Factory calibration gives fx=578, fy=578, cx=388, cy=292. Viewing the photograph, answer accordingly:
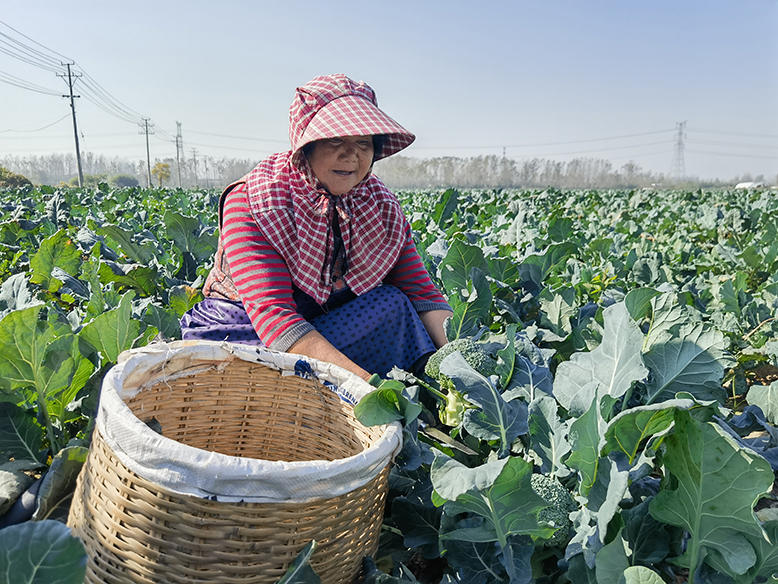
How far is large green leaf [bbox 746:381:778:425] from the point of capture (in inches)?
70.2

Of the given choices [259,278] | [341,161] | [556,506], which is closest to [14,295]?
[259,278]

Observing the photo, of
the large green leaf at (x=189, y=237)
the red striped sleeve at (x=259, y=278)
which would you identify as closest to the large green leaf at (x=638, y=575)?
the red striped sleeve at (x=259, y=278)

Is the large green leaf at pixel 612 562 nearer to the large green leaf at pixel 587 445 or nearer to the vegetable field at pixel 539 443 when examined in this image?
the vegetable field at pixel 539 443

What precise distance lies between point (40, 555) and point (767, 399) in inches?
76.8

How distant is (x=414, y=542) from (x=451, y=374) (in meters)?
0.43

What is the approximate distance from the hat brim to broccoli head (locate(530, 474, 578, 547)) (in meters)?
1.25

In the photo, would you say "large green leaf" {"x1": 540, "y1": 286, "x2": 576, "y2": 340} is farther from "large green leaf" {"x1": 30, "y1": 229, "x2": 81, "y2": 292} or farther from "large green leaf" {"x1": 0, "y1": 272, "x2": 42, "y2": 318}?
"large green leaf" {"x1": 30, "y1": 229, "x2": 81, "y2": 292}

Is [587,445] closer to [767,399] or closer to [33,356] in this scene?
[767,399]

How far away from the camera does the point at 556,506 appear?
1263 millimetres

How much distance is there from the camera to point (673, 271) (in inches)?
168

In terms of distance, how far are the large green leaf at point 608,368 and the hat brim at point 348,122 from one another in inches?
39.8

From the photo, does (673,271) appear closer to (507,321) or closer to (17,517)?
(507,321)

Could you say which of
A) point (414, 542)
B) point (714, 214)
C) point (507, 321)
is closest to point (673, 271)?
point (507, 321)

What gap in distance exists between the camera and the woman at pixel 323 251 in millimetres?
2039
